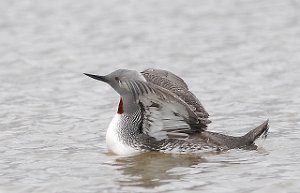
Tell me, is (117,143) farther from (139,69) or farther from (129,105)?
(139,69)

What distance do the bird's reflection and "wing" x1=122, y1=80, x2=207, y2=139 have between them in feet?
0.81

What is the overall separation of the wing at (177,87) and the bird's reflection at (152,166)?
0.52 metres

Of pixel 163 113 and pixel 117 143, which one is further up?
pixel 163 113

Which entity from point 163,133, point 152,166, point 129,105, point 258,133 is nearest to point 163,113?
point 163,133

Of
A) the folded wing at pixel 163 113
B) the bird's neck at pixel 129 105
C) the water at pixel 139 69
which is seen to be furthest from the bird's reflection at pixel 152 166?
the bird's neck at pixel 129 105

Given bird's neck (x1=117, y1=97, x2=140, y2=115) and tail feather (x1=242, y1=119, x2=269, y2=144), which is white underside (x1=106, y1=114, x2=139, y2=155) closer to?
bird's neck (x1=117, y1=97, x2=140, y2=115)

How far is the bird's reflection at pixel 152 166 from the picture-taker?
9406mm

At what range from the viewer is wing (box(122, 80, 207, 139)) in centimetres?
977

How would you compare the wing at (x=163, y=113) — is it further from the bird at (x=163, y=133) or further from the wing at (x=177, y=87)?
the wing at (x=177, y=87)

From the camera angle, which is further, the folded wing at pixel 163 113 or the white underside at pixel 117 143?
the white underside at pixel 117 143

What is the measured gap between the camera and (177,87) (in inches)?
429

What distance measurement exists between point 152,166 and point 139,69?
552 centimetres

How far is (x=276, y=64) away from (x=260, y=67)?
279mm

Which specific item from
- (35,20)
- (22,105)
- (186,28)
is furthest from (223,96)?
(35,20)
